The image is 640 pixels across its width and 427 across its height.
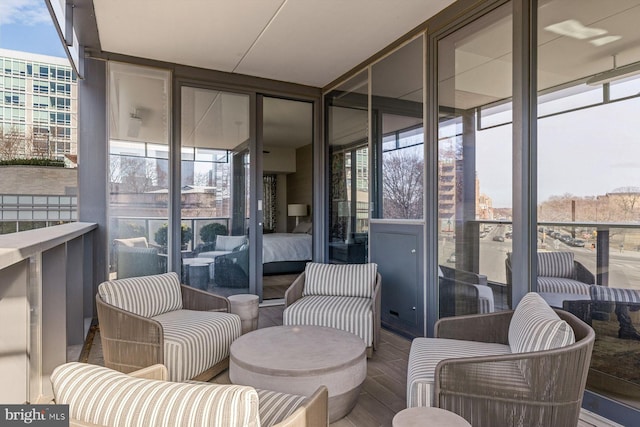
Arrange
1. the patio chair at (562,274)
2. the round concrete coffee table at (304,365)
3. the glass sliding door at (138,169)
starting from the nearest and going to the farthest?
the round concrete coffee table at (304,365) → the patio chair at (562,274) → the glass sliding door at (138,169)

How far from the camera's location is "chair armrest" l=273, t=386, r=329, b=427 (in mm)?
1104

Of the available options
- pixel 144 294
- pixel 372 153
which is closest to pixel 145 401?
pixel 144 294

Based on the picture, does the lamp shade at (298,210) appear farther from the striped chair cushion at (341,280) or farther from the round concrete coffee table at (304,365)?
the round concrete coffee table at (304,365)

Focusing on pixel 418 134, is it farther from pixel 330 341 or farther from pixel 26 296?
pixel 26 296

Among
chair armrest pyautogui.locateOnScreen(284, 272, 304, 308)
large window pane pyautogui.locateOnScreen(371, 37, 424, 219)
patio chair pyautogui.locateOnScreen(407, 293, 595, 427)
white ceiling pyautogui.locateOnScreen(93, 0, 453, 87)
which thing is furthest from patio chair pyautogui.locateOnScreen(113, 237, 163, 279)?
patio chair pyautogui.locateOnScreen(407, 293, 595, 427)

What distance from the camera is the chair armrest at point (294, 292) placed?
3.44m

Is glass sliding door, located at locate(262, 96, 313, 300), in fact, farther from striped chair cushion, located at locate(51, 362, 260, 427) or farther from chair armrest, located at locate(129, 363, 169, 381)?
striped chair cushion, located at locate(51, 362, 260, 427)

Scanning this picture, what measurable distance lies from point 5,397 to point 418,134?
338cm

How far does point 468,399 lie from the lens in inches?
68.9

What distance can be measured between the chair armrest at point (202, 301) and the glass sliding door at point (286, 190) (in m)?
2.06

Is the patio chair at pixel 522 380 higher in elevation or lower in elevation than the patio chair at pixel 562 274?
lower

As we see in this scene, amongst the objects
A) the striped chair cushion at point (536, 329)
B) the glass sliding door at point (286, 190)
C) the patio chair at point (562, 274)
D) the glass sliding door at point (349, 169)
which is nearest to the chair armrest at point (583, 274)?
the patio chair at point (562, 274)

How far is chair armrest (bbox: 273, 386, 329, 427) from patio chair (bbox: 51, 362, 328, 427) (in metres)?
0.23

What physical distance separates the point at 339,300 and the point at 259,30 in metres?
2.61
